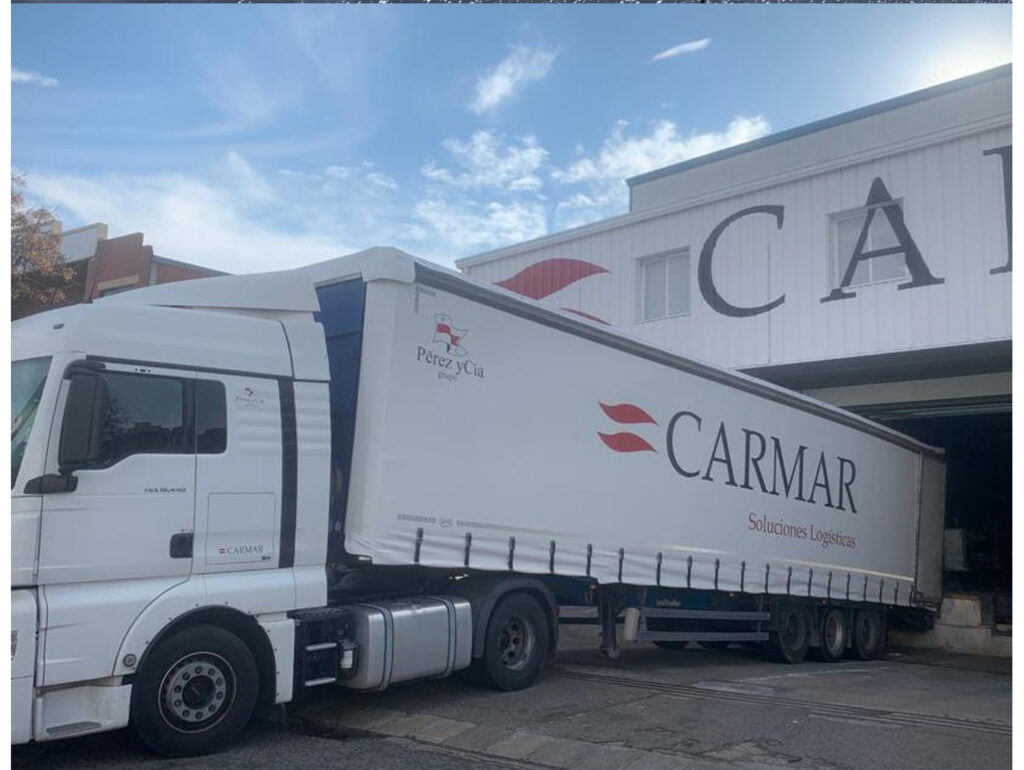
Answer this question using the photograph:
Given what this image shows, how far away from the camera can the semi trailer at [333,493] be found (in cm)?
616

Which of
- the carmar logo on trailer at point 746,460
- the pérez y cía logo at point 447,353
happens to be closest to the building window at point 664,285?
the carmar logo on trailer at point 746,460

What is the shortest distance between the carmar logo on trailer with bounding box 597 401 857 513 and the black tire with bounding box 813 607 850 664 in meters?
1.43

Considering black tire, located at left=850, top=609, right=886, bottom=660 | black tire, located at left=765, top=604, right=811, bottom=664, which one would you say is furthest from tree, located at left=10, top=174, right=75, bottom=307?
black tire, located at left=850, top=609, right=886, bottom=660

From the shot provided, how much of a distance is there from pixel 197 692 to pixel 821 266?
1168 cm

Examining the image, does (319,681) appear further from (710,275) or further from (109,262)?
(109,262)

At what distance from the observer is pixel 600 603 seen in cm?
1009

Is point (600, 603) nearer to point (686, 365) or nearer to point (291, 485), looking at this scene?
point (686, 365)

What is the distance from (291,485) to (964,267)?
408 inches

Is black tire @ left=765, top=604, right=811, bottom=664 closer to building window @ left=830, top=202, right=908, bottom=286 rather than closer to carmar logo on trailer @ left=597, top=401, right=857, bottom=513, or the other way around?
carmar logo on trailer @ left=597, top=401, right=857, bottom=513

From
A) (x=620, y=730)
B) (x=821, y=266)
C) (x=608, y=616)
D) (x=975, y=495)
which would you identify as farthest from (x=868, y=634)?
(x=975, y=495)

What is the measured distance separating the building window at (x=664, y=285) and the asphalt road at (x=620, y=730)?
7.95 metres

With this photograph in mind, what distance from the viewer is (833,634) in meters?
13.7

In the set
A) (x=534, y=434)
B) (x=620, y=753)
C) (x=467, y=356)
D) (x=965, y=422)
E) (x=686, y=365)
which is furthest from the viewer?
(x=965, y=422)

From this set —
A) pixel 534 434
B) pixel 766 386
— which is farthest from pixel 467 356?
pixel 766 386
